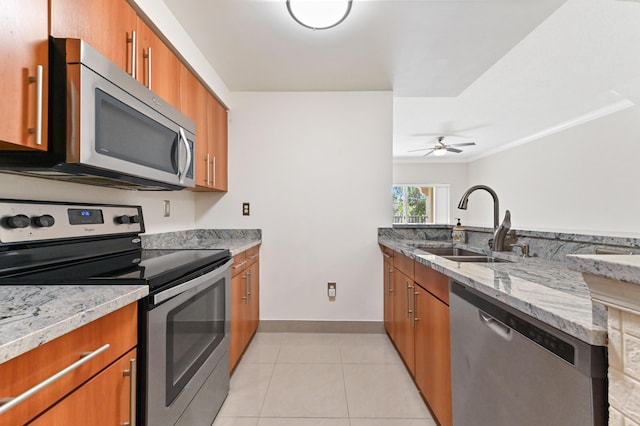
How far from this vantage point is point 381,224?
2.78 m

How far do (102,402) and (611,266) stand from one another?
3.85ft

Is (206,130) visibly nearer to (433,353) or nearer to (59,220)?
(59,220)

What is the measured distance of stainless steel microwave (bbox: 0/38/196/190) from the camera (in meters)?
0.95

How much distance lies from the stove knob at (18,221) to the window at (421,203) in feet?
24.6

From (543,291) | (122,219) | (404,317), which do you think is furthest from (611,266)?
(122,219)

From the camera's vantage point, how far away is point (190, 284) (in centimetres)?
124

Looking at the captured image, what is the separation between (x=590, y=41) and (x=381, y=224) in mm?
2075

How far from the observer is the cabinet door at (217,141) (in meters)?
2.36

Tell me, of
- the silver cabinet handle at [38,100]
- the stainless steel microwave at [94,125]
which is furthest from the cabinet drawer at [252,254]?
the silver cabinet handle at [38,100]

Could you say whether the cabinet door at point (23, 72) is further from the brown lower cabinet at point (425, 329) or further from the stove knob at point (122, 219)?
the brown lower cabinet at point (425, 329)

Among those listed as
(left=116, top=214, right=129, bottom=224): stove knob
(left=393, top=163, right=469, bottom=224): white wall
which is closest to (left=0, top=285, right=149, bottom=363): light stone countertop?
(left=116, top=214, right=129, bottom=224): stove knob

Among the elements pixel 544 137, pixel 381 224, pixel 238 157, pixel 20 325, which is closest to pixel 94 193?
pixel 20 325

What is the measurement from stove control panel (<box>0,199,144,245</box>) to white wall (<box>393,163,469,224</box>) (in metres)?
7.01

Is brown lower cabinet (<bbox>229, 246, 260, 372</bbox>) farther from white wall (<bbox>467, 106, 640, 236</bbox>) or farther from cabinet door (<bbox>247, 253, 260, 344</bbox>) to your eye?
white wall (<bbox>467, 106, 640, 236</bbox>)
